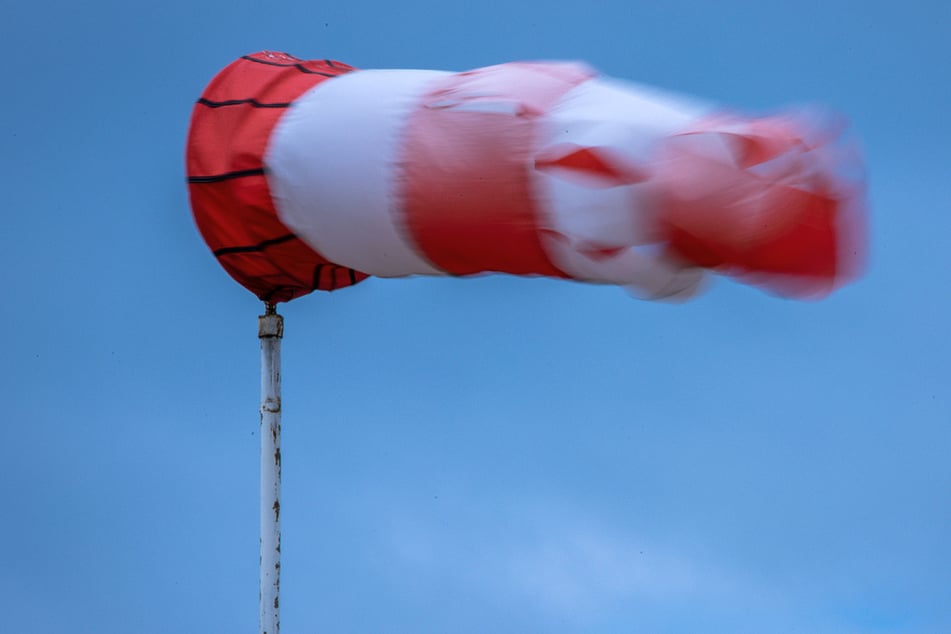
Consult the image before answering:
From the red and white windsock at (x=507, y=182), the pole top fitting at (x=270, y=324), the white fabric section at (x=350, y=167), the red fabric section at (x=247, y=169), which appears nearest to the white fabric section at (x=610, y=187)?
the red and white windsock at (x=507, y=182)

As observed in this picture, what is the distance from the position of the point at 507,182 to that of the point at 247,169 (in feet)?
1.79

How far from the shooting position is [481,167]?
→ 6.63ft

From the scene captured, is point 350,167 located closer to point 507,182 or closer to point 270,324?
point 507,182

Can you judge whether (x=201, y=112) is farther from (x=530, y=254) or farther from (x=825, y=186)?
(x=825, y=186)

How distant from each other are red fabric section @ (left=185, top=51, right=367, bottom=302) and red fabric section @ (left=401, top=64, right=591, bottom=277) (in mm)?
309

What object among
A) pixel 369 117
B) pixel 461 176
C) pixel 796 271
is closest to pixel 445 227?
pixel 461 176

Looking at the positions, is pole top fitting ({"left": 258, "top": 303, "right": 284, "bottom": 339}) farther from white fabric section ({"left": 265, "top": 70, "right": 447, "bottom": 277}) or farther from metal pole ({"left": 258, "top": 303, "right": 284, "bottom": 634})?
white fabric section ({"left": 265, "top": 70, "right": 447, "bottom": 277})

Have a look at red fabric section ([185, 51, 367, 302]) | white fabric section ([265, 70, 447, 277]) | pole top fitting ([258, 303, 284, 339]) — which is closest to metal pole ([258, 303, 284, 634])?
pole top fitting ([258, 303, 284, 339])

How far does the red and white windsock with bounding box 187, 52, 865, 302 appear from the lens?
1855 millimetres

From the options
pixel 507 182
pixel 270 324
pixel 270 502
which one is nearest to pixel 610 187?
pixel 507 182

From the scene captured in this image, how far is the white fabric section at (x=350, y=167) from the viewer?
2139 mm

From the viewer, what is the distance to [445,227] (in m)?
2.09

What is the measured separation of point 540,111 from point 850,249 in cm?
53

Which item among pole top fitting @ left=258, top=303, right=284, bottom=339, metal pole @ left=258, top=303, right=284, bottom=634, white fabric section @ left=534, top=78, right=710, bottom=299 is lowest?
metal pole @ left=258, top=303, right=284, bottom=634
